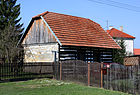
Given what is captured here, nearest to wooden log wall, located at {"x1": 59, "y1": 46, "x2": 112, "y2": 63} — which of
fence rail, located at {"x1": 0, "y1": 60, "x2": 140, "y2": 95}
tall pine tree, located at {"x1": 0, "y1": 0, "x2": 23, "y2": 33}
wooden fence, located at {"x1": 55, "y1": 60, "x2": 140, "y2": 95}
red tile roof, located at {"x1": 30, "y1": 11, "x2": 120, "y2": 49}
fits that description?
red tile roof, located at {"x1": 30, "y1": 11, "x2": 120, "y2": 49}

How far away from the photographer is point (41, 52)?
78.8ft

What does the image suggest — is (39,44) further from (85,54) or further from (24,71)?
(24,71)

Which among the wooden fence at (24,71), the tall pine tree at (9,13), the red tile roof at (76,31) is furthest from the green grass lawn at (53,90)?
the tall pine tree at (9,13)

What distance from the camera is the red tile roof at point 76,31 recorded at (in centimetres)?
2192

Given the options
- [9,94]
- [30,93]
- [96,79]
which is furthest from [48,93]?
[96,79]

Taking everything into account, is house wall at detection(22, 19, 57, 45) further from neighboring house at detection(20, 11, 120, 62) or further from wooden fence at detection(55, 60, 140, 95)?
wooden fence at detection(55, 60, 140, 95)

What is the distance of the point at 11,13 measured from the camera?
138ft

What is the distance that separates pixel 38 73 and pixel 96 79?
7.00 m

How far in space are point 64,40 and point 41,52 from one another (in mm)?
3991

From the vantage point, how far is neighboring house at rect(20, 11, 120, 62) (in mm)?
21672

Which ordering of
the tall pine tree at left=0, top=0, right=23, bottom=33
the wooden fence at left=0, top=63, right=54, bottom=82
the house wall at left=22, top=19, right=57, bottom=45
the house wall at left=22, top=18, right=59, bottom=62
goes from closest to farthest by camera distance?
the wooden fence at left=0, top=63, right=54, bottom=82, the house wall at left=22, top=18, right=59, bottom=62, the house wall at left=22, top=19, right=57, bottom=45, the tall pine tree at left=0, top=0, right=23, bottom=33

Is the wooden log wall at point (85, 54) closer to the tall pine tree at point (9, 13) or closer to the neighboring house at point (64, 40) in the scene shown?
the neighboring house at point (64, 40)

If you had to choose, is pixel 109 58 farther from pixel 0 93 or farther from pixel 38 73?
pixel 0 93

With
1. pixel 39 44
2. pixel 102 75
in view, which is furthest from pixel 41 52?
pixel 102 75
